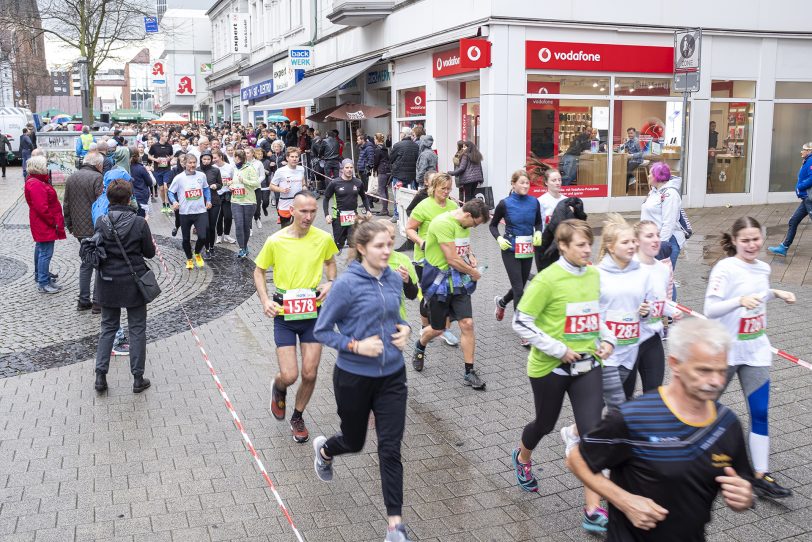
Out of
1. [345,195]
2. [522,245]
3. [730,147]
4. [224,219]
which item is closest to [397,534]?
[522,245]

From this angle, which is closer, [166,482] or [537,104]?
[166,482]

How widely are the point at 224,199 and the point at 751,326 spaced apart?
11.5 metres

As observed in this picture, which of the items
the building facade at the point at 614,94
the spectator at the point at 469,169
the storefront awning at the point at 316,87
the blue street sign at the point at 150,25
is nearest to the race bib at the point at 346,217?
the spectator at the point at 469,169

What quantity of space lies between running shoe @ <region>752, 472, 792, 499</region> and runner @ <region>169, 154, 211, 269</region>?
9.77 metres

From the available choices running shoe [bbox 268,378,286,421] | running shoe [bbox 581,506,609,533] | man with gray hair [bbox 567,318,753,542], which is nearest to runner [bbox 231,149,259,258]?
running shoe [bbox 268,378,286,421]

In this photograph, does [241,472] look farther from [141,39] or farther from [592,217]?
[141,39]

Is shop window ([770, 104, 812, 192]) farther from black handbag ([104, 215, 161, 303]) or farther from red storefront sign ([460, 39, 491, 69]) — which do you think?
black handbag ([104, 215, 161, 303])

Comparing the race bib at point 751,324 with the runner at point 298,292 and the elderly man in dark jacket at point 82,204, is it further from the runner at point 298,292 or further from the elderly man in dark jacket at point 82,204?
the elderly man in dark jacket at point 82,204

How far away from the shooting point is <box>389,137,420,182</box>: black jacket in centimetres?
1788

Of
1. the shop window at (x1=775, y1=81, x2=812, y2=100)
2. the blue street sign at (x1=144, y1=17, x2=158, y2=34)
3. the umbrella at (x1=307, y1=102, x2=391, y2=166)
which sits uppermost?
the blue street sign at (x1=144, y1=17, x2=158, y2=34)

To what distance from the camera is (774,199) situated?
19578 mm

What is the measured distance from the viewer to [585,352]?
15.1 feet

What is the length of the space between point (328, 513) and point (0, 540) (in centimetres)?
184

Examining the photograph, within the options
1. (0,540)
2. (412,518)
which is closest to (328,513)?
(412,518)
